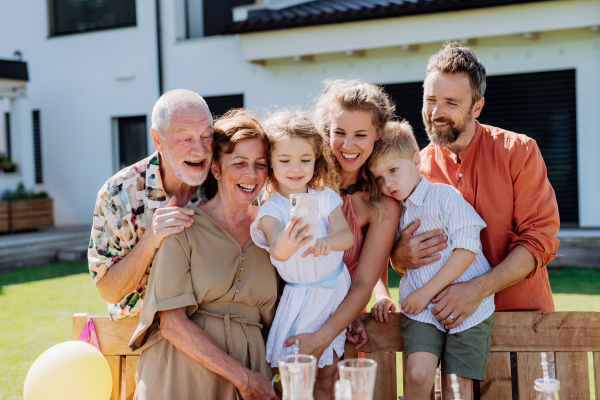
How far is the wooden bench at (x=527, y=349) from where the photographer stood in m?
2.93

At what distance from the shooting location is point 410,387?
2682mm

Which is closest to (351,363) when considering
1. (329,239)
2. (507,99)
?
(329,239)

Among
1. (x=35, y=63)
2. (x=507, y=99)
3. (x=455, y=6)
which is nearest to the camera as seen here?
(x=455, y=6)

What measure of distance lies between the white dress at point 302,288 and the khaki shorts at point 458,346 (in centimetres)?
43

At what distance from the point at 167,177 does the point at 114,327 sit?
877mm

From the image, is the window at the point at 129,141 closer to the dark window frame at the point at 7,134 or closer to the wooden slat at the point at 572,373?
the dark window frame at the point at 7,134

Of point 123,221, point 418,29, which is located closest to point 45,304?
point 123,221

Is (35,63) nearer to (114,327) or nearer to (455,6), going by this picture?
(455,6)

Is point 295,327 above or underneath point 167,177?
underneath

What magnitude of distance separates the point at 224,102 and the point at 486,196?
992 centimetres

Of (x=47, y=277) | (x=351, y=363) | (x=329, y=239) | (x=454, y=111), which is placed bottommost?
(x=47, y=277)

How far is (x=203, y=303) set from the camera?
2629 mm

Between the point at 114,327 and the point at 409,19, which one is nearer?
the point at 114,327

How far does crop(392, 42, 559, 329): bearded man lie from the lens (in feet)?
9.37
